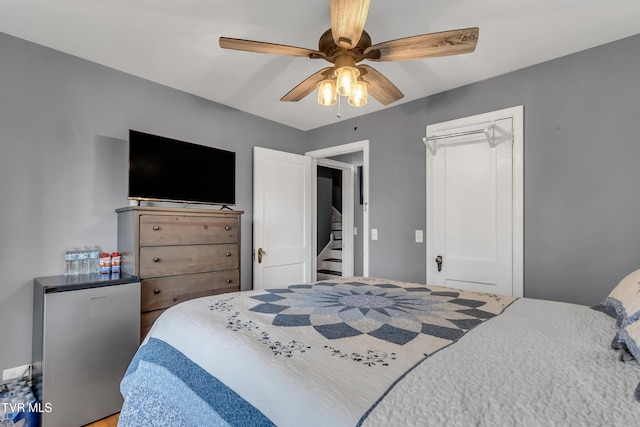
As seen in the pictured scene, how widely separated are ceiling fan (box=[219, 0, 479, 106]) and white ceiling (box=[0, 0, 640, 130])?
1.04ft

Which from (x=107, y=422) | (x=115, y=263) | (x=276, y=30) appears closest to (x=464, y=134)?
(x=276, y=30)

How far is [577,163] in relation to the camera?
2.27 metres

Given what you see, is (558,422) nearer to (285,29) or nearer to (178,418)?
(178,418)

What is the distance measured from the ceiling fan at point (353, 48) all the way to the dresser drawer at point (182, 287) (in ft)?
5.69

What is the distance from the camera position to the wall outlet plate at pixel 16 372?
2.06 metres

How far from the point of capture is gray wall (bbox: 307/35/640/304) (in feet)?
6.85

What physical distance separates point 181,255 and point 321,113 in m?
2.07

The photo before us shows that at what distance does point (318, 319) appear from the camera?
128cm

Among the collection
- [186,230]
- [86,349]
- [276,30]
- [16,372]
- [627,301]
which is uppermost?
[276,30]

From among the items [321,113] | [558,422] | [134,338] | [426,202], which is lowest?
[134,338]

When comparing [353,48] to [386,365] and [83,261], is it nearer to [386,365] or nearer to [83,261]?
[386,365]

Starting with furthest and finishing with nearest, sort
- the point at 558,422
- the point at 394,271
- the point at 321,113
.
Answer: the point at 321,113 < the point at 394,271 < the point at 558,422

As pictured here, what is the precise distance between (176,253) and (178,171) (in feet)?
2.34

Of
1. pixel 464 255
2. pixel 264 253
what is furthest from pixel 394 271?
pixel 264 253
